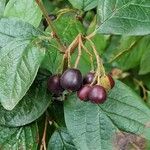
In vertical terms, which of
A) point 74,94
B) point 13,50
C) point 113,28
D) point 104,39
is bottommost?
point 104,39

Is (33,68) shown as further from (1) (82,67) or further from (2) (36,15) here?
(1) (82,67)

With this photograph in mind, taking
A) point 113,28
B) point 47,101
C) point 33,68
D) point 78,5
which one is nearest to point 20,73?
point 33,68

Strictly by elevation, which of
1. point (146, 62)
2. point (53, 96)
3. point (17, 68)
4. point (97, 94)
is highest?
point (17, 68)

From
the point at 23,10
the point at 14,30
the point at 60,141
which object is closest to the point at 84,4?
the point at 23,10

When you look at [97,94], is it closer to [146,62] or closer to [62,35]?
[62,35]

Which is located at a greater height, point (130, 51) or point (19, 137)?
point (19, 137)

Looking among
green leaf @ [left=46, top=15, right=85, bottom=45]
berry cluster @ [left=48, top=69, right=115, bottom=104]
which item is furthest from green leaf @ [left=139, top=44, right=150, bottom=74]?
berry cluster @ [left=48, top=69, right=115, bottom=104]
